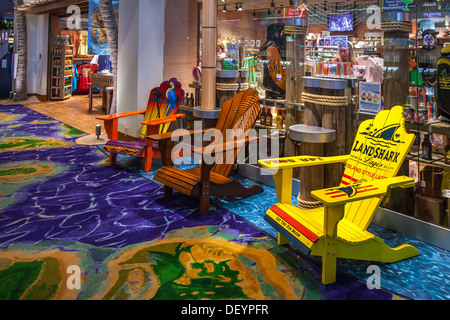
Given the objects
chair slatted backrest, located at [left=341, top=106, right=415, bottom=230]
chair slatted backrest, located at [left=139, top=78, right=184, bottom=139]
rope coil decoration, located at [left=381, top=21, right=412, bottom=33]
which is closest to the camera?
chair slatted backrest, located at [left=341, top=106, right=415, bottom=230]

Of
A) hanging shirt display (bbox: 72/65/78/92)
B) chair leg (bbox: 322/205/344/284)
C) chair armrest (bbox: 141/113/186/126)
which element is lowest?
chair leg (bbox: 322/205/344/284)

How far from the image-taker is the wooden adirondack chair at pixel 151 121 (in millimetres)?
5398

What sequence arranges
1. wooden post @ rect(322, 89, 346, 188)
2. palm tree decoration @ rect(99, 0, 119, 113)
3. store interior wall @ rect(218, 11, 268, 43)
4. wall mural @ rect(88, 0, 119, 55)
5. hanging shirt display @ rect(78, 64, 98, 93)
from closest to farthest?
wooden post @ rect(322, 89, 346, 188)
store interior wall @ rect(218, 11, 268, 43)
palm tree decoration @ rect(99, 0, 119, 113)
wall mural @ rect(88, 0, 119, 55)
hanging shirt display @ rect(78, 64, 98, 93)

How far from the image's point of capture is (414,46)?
11.5ft

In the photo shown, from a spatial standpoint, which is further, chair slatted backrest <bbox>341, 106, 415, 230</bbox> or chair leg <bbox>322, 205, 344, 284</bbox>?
chair slatted backrest <bbox>341, 106, 415, 230</bbox>

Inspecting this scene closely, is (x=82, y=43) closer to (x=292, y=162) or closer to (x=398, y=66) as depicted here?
(x=398, y=66)

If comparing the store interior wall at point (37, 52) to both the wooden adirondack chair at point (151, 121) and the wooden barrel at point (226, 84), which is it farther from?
the wooden barrel at point (226, 84)

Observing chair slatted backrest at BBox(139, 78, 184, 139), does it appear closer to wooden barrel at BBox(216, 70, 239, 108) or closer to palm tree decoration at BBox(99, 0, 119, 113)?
wooden barrel at BBox(216, 70, 239, 108)

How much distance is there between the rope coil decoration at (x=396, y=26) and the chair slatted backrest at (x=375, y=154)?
70 centimetres

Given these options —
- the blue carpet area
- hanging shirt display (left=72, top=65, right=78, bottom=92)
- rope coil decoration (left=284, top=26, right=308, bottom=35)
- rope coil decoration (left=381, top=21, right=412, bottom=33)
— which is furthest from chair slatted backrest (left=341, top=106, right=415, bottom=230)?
hanging shirt display (left=72, top=65, right=78, bottom=92)

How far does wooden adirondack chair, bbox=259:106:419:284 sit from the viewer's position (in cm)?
277
